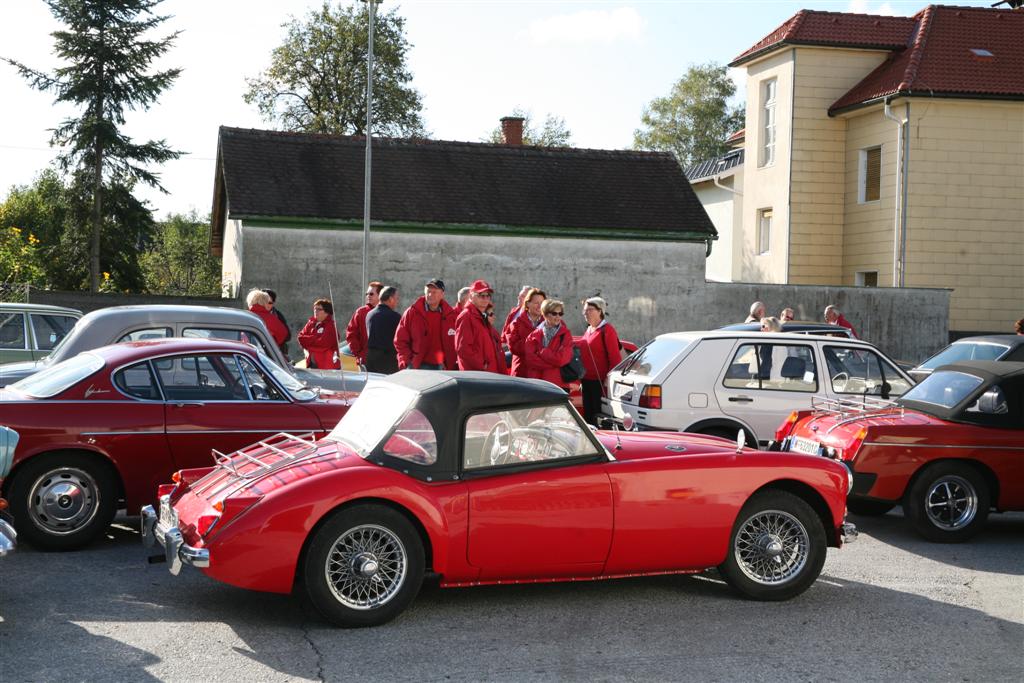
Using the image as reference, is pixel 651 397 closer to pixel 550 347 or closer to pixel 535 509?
pixel 550 347

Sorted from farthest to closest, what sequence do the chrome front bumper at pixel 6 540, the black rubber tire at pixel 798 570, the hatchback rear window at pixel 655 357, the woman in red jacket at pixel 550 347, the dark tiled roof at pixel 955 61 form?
the dark tiled roof at pixel 955 61, the woman in red jacket at pixel 550 347, the hatchback rear window at pixel 655 357, the black rubber tire at pixel 798 570, the chrome front bumper at pixel 6 540

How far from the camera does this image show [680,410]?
10617 mm

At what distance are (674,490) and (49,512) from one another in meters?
4.24

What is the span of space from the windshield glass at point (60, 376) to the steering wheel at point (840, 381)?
6.70 meters

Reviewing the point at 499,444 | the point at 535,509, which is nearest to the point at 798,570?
the point at 535,509

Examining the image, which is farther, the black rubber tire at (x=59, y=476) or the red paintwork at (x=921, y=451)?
the red paintwork at (x=921, y=451)

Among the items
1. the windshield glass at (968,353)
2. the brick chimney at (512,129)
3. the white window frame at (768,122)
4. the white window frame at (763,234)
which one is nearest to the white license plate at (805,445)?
the windshield glass at (968,353)

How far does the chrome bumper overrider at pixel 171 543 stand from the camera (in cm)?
591

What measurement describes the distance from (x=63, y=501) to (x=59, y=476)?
0.58ft

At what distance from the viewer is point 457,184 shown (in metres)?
29.1

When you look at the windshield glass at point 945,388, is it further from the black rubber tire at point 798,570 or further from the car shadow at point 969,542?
the black rubber tire at point 798,570

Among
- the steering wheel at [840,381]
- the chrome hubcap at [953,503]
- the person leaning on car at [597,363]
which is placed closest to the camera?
the chrome hubcap at [953,503]

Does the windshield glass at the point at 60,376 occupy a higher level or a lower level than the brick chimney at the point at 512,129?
lower

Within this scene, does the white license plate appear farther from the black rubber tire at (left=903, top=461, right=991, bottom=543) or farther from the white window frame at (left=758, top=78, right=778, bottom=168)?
the white window frame at (left=758, top=78, right=778, bottom=168)
